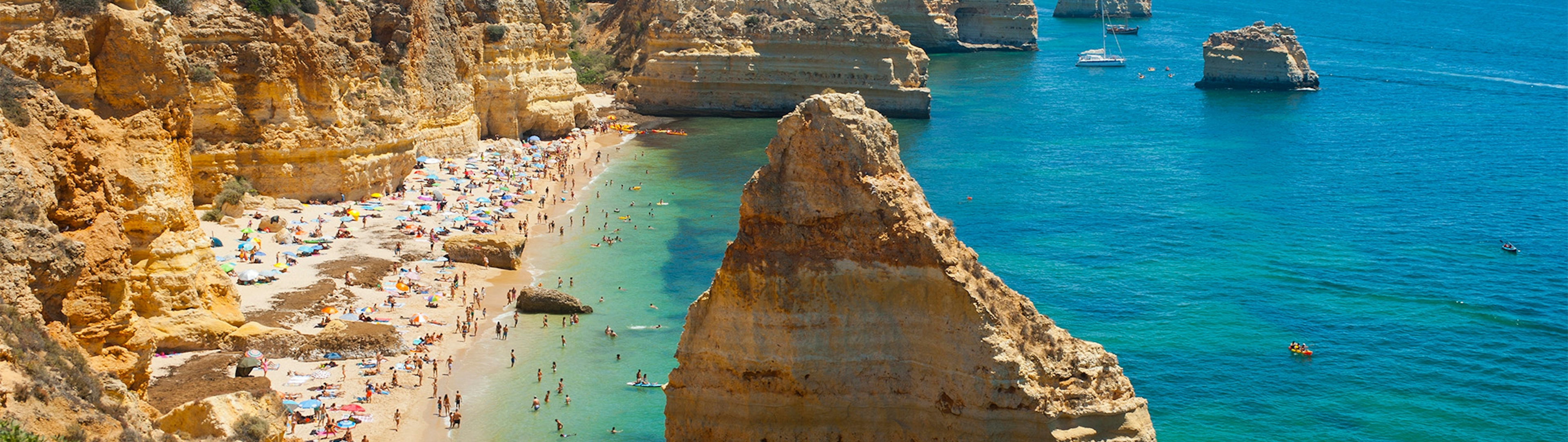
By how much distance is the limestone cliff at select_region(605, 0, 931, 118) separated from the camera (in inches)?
3600

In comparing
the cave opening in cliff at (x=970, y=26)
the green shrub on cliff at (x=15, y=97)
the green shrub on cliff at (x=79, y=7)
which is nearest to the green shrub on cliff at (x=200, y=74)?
the green shrub on cliff at (x=79, y=7)

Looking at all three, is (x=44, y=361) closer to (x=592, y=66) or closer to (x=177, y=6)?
(x=177, y=6)

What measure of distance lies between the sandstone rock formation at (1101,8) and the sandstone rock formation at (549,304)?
476 feet

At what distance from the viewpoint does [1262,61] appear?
109938 mm

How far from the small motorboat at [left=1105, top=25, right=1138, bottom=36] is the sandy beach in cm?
11486

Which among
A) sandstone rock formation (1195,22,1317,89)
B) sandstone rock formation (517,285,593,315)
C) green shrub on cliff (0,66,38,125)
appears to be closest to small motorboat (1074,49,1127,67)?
sandstone rock formation (1195,22,1317,89)

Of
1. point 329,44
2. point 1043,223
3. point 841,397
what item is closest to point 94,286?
point 841,397

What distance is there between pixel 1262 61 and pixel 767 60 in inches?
1714

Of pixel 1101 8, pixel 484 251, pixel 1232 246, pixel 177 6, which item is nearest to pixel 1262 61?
pixel 1232 246

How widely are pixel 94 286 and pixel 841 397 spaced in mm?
11742

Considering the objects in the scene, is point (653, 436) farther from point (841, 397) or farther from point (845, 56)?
point (845, 56)

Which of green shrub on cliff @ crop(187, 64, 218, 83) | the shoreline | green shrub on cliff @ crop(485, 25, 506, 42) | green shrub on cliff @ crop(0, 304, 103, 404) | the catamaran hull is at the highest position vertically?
green shrub on cliff @ crop(0, 304, 103, 404)

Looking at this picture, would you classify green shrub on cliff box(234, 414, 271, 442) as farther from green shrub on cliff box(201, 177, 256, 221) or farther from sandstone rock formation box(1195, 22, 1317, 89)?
sandstone rock formation box(1195, 22, 1317, 89)

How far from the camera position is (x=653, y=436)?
113 feet
